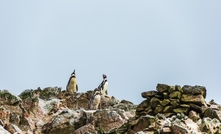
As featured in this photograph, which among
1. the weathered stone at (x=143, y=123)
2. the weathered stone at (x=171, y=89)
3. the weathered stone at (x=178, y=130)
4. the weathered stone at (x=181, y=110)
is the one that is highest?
the weathered stone at (x=171, y=89)

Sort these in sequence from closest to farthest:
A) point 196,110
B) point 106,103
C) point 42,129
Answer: point 196,110 → point 42,129 → point 106,103

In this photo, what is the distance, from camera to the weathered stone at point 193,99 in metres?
22.9

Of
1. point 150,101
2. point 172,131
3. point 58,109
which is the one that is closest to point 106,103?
point 58,109

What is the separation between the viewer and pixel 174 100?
23.3 meters

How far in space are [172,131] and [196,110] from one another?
4240 millimetres

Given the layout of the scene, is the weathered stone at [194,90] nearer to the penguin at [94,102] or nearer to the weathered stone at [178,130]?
the weathered stone at [178,130]

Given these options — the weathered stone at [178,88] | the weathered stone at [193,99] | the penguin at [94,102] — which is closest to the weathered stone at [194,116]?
the weathered stone at [193,99]

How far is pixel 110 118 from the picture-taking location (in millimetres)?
27000

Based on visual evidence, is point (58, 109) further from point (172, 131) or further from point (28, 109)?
point (172, 131)

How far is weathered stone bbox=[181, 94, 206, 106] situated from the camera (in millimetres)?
22875

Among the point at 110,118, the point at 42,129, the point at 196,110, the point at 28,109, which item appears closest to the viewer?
the point at 196,110

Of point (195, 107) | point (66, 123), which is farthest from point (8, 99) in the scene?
point (195, 107)

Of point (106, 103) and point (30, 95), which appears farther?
point (106, 103)

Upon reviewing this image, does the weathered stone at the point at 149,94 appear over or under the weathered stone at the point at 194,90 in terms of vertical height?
over
